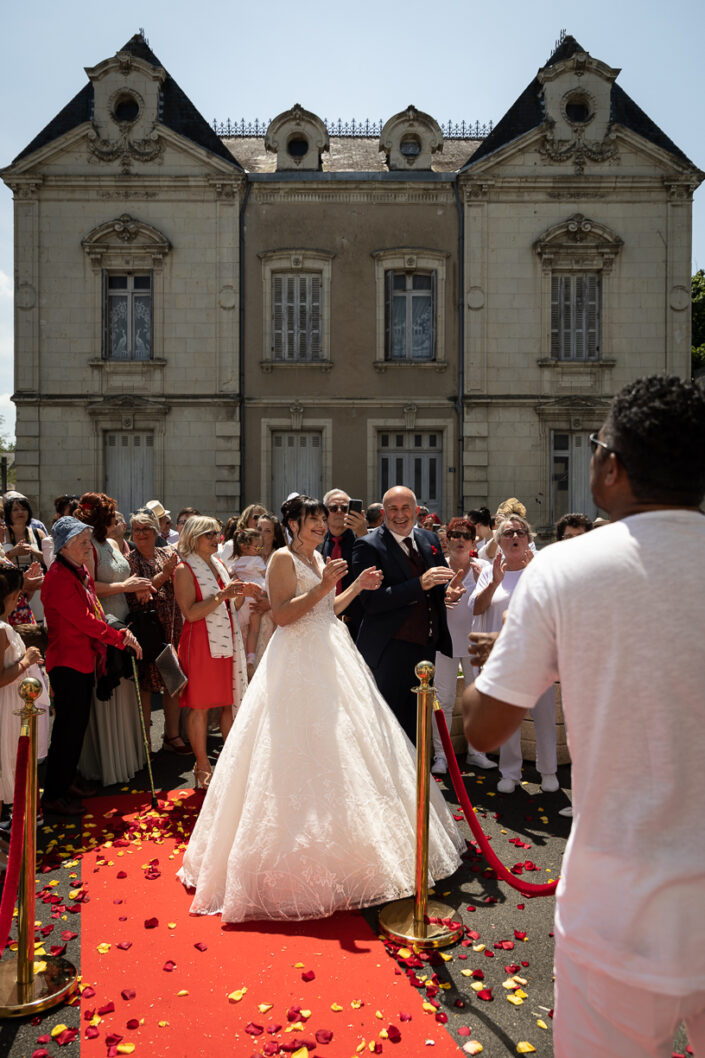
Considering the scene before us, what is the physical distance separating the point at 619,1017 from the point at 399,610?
390cm

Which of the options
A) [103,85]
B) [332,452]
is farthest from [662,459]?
[103,85]

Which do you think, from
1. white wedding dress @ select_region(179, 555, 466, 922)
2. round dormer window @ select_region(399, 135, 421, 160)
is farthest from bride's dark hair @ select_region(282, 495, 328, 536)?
round dormer window @ select_region(399, 135, 421, 160)

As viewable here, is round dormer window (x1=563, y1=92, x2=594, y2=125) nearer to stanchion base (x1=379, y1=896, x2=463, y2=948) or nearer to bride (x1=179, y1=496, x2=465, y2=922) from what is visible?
bride (x1=179, y1=496, x2=465, y2=922)

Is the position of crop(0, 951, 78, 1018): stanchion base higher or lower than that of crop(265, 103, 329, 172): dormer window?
lower

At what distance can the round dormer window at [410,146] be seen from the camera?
714 inches

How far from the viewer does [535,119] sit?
18.1 m

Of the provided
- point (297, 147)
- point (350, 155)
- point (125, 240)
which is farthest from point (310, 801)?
point (350, 155)

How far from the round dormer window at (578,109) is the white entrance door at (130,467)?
39.1ft

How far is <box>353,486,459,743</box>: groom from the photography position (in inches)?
216

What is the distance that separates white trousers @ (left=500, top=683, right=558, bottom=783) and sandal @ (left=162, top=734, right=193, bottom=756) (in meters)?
2.99

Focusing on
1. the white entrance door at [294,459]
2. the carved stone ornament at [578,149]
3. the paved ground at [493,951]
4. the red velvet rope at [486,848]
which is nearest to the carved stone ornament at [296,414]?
the white entrance door at [294,459]

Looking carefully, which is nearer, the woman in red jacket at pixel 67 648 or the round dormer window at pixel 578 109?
the woman in red jacket at pixel 67 648

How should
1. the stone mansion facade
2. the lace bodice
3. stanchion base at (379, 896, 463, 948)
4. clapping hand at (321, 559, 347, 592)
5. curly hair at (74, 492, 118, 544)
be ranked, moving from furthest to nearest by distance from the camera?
the stone mansion facade < curly hair at (74, 492, 118, 544) < the lace bodice < clapping hand at (321, 559, 347, 592) < stanchion base at (379, 896, 463, 948)

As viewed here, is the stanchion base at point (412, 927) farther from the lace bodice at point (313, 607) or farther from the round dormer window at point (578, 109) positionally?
the round dormer window at point (578, 109)
